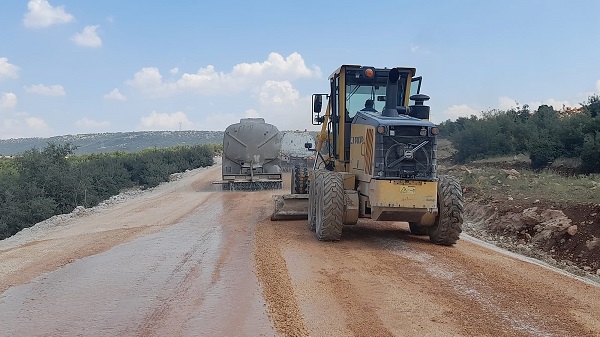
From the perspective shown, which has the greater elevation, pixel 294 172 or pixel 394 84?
pixel 394 84

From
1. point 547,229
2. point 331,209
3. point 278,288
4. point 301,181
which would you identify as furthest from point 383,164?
point 301,181

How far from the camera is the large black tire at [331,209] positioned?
30.5 feet

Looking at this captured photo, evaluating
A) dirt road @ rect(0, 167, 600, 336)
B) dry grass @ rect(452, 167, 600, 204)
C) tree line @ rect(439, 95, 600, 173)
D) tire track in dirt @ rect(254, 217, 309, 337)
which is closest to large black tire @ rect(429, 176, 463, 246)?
dirt road @ rect(0, 167, 600, 336)

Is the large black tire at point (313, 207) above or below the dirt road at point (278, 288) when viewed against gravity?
above

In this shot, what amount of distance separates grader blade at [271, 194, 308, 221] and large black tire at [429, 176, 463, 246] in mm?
3634

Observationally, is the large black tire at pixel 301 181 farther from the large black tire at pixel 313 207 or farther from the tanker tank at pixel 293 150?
the tanker tank at pixel 293 150

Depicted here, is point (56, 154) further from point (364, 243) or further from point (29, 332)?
point (29, 332)

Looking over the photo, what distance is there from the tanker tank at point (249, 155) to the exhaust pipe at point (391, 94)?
1225 centimetres

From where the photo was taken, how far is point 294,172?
14.6 meters

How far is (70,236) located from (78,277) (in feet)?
14.1

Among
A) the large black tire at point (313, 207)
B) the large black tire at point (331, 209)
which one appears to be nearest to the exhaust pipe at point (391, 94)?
the large black tire at point (331, 209)

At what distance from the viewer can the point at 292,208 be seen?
40.3 ft

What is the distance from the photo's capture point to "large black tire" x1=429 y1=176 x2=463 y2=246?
9.30 metres

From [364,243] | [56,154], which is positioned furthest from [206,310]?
[56,154]
